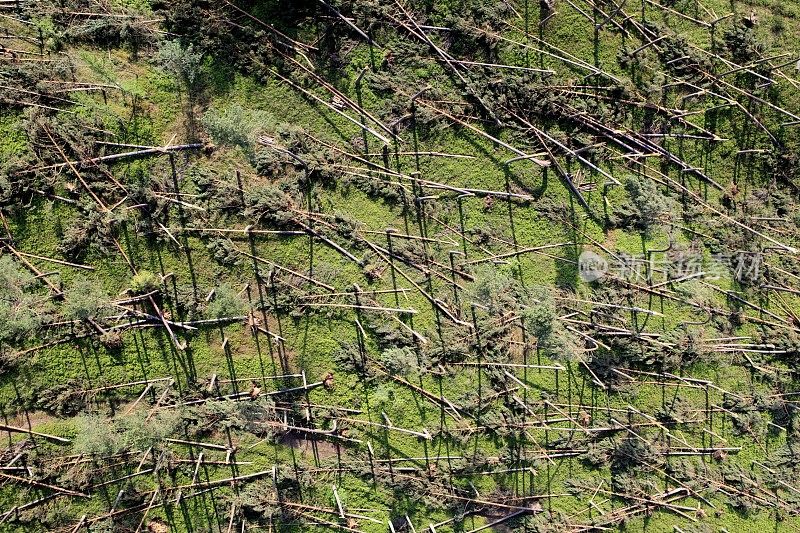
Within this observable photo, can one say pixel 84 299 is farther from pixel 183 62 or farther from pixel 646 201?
pixel 646 201

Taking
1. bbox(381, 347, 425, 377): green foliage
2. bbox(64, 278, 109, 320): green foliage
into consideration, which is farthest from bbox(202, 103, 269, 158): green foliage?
bbox(381, 347, 425, 377): green foliage

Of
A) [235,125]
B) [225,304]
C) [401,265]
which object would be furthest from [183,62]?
[401,265]

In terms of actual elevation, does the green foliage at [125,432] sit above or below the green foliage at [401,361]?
below

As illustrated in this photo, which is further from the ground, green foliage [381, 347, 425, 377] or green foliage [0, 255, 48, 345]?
green foliage [0, 255, 48, 345]

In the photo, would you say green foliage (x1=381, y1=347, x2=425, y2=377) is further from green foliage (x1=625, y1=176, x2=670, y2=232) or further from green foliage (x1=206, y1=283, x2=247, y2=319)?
green foliage (x1=625, y1=176, x2=670, y2=232)

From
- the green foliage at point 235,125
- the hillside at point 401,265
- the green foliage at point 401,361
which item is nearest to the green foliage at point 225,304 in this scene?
the hillside at point 401,265

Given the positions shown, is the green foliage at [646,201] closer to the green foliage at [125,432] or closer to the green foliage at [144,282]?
the green foliage at [144,282]

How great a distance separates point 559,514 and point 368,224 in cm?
604

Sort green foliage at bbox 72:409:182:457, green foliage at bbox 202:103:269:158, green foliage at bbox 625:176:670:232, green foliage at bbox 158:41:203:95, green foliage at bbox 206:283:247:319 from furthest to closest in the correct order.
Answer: green foliage at bbox 625:176:670:232 → green foliage at bbox 158:41:203:95 → green foliage at bbox 206:283:247:319 → green foliage at bbox 202:103:269:158 → green foliage at bbox 72:409:182:457

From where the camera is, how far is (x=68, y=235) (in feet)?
28.4

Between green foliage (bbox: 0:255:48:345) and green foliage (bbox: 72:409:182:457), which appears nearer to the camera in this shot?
green foliage (bbox: 72:409:182:457)

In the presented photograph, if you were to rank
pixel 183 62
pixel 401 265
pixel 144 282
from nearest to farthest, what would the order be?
pixel 144 282
pixel 183 62
pixel 401 265

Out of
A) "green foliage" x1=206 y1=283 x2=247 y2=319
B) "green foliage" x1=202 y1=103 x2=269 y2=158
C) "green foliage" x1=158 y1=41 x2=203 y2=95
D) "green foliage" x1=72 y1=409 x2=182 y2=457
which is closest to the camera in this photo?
"green foliage" x1=72 y1=409 x2=182 y2=457

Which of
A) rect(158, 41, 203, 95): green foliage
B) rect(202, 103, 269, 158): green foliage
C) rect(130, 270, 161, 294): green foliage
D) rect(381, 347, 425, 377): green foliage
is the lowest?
rect(381, 347, 425, 377): green foliage
